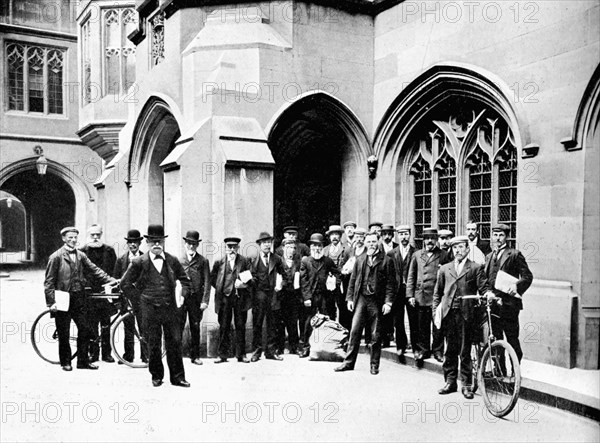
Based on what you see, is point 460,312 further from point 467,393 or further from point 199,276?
point 199,276

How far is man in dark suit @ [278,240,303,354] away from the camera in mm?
7234

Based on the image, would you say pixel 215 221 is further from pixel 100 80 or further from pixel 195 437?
pixel 100 80

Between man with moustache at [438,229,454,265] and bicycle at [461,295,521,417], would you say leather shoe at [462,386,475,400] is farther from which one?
man with moustache at [438,229,454,265]

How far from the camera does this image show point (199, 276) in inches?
266

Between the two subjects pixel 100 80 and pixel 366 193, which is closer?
pixel 366 193

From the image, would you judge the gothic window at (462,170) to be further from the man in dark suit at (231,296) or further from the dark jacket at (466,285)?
the man in dark suit at (231,296)

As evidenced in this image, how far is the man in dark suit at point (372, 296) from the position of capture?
20.9ft

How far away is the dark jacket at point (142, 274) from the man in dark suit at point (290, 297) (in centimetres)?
201

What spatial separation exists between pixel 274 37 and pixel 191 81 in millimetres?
1410

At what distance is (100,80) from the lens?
16.0 metres

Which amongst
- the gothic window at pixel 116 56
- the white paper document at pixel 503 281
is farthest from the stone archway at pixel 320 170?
the gothic window at pixel 116 56

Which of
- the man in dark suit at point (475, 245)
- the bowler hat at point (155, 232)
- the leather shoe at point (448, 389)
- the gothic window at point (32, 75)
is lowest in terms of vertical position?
the leather shoe at point (448, 389)

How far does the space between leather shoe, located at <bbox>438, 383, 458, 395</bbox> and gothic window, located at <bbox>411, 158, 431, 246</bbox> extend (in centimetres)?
339

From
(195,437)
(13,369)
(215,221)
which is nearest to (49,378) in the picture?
(13,369)
